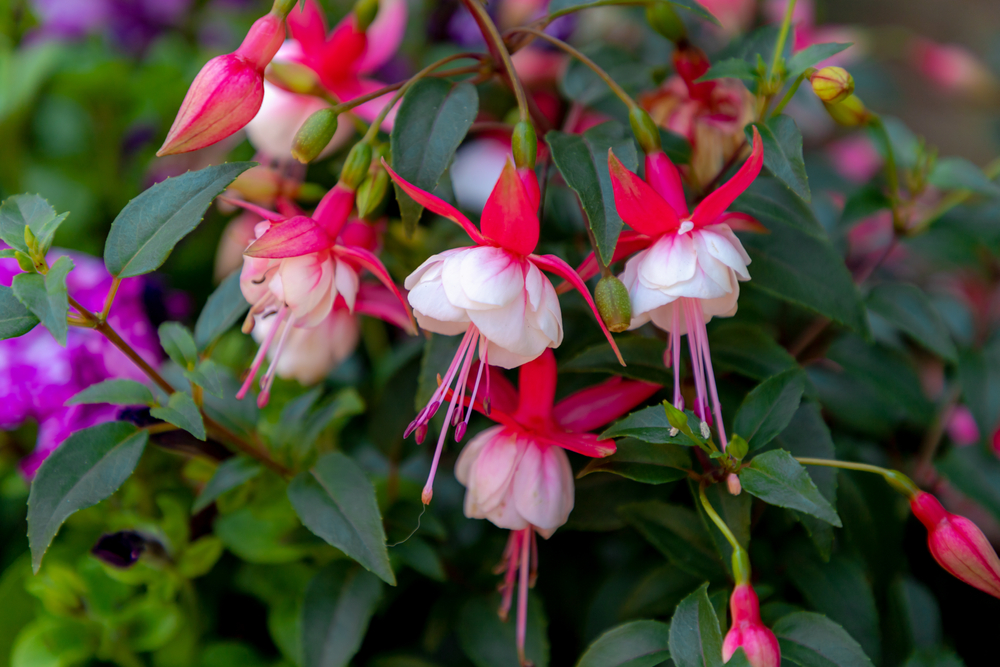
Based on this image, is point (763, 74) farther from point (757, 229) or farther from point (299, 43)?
point (299, 43)

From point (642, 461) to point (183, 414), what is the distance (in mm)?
301

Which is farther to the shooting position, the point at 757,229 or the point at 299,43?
the point at 299,43

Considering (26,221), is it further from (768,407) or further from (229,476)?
(768,407)

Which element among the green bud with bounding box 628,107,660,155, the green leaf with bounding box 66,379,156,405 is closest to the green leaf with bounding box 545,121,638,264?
the green bud with bounding box 628,107,660,155

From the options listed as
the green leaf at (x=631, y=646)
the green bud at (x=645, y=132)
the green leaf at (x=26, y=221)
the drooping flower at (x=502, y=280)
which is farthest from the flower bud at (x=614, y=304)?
the green leaf at (x=26, y=221)

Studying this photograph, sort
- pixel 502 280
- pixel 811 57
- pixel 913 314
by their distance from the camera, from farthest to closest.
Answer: pixel 913 314, pixel 811 57, pixel 502 280

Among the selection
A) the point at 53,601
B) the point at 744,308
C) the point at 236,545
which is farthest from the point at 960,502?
the point at 53,601

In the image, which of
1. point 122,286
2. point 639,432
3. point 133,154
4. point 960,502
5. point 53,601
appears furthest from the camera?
point 133,154

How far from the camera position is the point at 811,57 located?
50 centimetres

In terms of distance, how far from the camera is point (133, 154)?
0.98 metres

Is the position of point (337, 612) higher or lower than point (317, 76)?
lower

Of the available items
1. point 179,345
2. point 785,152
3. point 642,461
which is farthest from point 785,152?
point 179,345

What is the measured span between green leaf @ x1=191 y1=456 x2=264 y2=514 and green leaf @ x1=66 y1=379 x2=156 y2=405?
0.30 feet

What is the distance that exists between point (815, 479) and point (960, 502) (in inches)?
18.8
